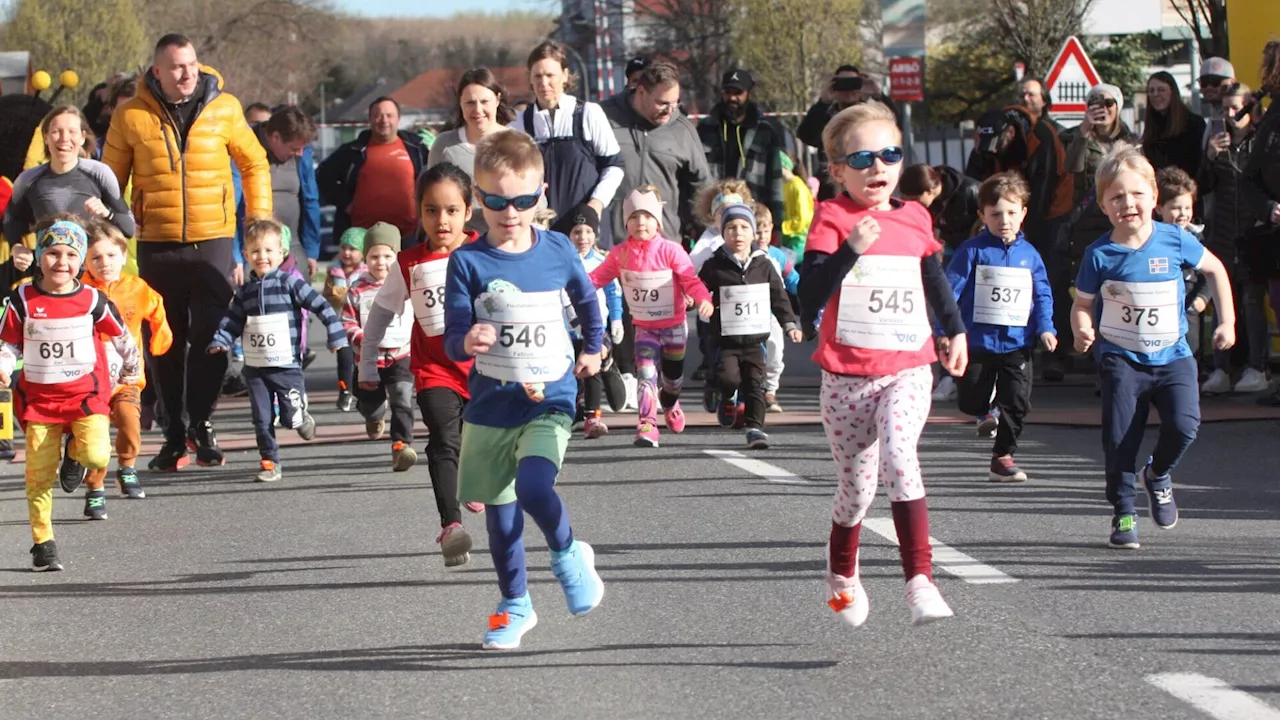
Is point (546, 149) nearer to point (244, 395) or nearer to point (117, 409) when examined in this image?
point (117, 409)

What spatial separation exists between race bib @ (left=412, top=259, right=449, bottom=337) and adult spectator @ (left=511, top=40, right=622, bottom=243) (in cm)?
396

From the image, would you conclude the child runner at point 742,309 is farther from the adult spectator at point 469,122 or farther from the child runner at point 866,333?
the child runner at point 866,333

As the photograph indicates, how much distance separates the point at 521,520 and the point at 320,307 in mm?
5182

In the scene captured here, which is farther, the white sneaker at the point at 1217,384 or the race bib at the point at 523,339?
the white sneaker at the point at 1217,384

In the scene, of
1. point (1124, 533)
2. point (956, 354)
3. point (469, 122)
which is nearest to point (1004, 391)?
point (1124, 533)

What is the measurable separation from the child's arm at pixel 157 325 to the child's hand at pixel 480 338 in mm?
4893

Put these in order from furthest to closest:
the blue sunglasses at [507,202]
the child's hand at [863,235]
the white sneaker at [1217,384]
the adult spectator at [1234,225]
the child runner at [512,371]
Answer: the white sneaker at [1217,384] → the adult spectator at [1234,225] → the blue sunglasses at [507,202] → the child runner at [512,371] → the child's hand at [863,235]

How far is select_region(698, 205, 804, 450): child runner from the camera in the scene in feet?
42.0

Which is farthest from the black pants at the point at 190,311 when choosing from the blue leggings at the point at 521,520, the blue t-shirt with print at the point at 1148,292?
the blue leggings at the point at 521,520

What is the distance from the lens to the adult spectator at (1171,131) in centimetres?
1511

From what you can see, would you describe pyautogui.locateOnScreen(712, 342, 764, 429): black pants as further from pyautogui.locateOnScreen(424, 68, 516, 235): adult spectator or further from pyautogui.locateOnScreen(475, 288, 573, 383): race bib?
pyautogui.locateOnScreen(475, 288, 573, 383): race bib

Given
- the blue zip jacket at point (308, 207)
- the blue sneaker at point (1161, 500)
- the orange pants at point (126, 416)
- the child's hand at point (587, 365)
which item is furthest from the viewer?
the blue zip jacket at point (308, 207)

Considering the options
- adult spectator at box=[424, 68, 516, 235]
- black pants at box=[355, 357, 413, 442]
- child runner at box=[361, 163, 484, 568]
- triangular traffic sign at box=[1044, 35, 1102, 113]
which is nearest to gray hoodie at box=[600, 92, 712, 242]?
adult spectator at box=[424, 68, 516, 235]

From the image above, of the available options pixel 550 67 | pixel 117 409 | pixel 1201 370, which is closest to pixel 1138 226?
pixel 550 67
